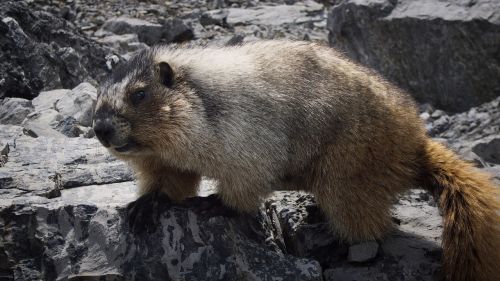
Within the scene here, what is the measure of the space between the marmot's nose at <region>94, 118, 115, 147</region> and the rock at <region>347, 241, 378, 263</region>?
2.37 m

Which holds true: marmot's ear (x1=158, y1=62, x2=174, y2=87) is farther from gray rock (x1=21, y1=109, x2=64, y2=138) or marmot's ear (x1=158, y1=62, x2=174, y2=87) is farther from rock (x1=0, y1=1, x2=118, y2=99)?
rock (x1=0, y1=1, x2=118, y2=99)

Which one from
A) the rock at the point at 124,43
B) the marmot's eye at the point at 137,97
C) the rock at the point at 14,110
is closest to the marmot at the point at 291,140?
the marmot's eye at the point at 137,97

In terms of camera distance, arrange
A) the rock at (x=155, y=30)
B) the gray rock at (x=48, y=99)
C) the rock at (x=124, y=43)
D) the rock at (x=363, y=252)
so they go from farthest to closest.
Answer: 1. the rock at (x=155, y=30)
2. the rock at (x=124, y=43)
3. the gray rock at (x=48, y=99)
4. the rock at (x=363, y=252)

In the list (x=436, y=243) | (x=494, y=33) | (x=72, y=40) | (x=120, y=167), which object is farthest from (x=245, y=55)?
(x=494, y=33)

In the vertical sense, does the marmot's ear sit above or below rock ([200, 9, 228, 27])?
above

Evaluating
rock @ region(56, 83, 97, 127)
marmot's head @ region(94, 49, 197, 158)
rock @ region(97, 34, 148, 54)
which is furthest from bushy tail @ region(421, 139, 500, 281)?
rock @ region(97, 34, 148, 54)

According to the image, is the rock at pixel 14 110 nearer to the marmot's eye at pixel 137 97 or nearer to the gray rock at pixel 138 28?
the marmot's eye at pixel 137 97

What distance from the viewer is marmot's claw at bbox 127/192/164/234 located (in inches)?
217

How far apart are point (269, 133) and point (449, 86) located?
6.11 meters

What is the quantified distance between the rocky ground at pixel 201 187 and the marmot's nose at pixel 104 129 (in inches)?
29.7

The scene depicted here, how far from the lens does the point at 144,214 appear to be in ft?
18.2

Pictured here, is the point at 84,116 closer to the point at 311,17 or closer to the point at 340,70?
the point at 340,70

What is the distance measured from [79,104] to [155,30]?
467 cm

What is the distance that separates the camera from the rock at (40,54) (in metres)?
9.23
